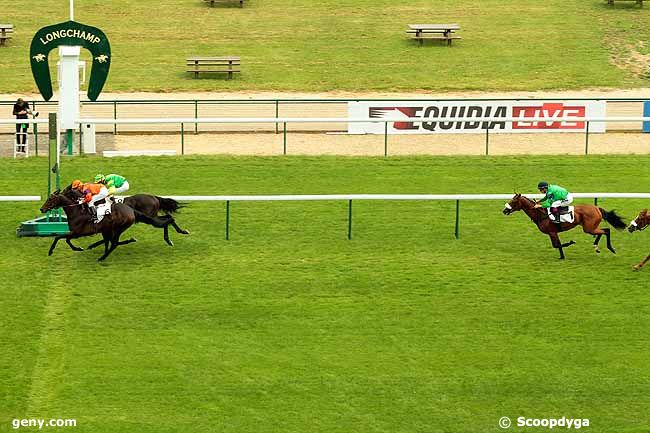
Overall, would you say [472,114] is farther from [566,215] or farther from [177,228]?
[177,228]

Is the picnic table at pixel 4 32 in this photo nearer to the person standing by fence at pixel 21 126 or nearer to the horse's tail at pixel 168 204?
the person standing by fence at pixel 21 126

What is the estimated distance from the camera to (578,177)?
2611cm

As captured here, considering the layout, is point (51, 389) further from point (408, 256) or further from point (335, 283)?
point (408, 256)

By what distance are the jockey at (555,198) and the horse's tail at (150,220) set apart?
5175 millimetres

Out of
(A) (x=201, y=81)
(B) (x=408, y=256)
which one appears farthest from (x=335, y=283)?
(A) (x=201, y=81)

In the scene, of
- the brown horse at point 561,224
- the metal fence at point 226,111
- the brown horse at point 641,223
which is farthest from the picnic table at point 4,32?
the brown horse at point 641,223

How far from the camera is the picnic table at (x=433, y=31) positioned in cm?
4306

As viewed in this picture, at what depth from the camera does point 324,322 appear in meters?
18.4

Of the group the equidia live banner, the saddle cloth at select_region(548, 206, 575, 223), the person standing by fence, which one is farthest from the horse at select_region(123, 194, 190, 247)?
the equidia live banner

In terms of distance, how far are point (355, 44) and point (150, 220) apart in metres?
22.7

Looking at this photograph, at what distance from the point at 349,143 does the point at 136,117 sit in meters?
5.89

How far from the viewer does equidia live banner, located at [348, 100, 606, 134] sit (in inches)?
1214

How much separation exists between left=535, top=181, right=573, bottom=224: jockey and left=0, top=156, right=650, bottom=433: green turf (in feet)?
2.45

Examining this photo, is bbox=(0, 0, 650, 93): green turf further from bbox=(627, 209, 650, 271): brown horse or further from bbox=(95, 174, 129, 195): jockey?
bbox=(627, 209, 650, 271): brown horse
